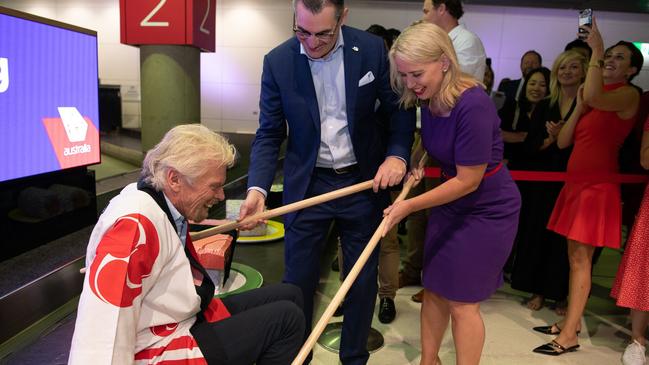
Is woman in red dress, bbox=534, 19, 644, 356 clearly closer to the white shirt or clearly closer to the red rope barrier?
the red rope barrier

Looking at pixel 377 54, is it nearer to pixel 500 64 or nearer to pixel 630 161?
pixel 630 161

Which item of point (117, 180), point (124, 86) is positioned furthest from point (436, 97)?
point (124, 86)

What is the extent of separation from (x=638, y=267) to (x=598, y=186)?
1.61 ft

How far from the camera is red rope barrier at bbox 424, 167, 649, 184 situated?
2881 mm

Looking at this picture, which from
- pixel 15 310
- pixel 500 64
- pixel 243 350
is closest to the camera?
pixel 243 350

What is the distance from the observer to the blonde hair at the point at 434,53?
183cm

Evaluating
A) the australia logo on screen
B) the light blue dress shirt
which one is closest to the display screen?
the australia logo on screen

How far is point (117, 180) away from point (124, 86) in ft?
18.4

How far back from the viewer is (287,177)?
2.26 meters

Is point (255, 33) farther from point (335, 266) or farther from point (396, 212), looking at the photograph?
point (396, 212)

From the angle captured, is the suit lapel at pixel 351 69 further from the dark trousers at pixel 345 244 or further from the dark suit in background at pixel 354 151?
the dark trousers at pixel 345 244

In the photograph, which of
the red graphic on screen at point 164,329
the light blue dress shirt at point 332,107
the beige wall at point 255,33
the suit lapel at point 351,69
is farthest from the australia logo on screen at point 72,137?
the beige wall at point 255,33

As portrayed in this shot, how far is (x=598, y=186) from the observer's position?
288 cm

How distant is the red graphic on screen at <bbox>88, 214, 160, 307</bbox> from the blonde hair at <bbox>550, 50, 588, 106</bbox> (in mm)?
2972
